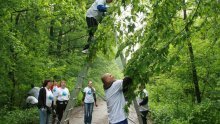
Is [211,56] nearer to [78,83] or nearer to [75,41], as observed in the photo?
[78,83]

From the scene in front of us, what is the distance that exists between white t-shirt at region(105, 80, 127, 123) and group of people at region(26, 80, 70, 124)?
502cm

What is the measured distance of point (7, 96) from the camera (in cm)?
1989

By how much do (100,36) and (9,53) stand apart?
407 inches

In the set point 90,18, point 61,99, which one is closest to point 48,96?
point 61,99

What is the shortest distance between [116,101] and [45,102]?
5230 mm

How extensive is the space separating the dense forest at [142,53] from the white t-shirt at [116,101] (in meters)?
0.47

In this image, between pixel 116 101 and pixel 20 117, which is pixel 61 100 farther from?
pixel 116 101

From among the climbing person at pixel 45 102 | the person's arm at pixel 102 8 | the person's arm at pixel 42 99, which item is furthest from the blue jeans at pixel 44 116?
the person's arm at pixel 102 8

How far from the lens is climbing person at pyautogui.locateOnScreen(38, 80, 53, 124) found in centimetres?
1196

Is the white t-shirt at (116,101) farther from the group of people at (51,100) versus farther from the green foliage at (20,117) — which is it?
the green foliage at (20,117)

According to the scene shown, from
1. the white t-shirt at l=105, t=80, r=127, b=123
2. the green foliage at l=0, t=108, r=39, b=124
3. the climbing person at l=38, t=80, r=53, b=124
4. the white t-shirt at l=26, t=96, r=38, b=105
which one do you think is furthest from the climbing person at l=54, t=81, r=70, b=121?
the white t-shirt at l=26, t=96, r=38, b=105

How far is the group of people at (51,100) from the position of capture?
39.3ft

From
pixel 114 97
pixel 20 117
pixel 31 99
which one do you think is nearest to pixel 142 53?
pixel 114 97

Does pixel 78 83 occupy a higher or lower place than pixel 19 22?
lower
